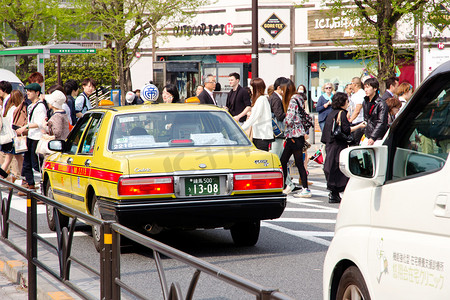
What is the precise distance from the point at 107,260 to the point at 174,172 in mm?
2832

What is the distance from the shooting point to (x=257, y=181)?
746cm

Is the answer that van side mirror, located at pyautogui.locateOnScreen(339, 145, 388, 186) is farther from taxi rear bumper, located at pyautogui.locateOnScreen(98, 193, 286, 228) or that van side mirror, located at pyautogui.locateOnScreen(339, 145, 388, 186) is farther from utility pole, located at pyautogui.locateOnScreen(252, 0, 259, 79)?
utility pole, located at pyautogui.locateOnScreen(252, 0, 259, 79)

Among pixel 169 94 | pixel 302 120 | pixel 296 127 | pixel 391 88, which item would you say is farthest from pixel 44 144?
pixel 391 88

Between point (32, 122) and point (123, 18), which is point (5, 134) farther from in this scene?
point (123, 18)

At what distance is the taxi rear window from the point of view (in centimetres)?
781

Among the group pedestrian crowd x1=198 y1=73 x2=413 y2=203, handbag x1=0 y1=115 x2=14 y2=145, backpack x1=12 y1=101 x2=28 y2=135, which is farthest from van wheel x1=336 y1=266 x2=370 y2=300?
handbag x1=0 y1=115 x2=14 y2=145

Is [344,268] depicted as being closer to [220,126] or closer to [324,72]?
[220,126]

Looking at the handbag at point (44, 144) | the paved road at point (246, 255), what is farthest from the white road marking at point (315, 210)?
the handbag at point (44, 144)

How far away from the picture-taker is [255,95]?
12.3 metres

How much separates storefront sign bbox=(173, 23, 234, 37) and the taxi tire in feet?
103

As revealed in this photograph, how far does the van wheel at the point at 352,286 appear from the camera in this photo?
375 centimetres

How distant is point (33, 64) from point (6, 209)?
3908cm

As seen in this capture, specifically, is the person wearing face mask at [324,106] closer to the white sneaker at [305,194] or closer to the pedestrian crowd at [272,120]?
the pedestrian crowd at [272,120]

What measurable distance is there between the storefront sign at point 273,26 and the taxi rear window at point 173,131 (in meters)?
30.0
